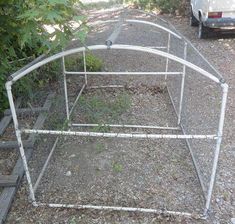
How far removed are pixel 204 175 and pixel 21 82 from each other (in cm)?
299

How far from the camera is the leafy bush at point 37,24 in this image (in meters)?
2.35

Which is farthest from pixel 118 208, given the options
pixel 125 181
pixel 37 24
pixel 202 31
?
pixel 202 31

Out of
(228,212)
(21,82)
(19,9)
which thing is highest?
(19,9)

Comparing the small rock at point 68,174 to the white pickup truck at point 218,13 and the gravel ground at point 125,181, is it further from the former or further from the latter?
the white pickup truck at point 218,13

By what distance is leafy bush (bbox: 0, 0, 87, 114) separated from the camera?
7.72 ft

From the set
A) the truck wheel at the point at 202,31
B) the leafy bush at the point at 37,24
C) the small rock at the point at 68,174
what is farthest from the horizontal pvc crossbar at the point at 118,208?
the truck wheel at the point at 202,31

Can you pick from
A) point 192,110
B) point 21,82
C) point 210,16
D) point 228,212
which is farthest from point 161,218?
point 210,16

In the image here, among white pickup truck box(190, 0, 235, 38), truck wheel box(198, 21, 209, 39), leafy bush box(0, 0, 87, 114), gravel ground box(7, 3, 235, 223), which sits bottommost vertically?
gravel ground box(7, 3, 235, 223)

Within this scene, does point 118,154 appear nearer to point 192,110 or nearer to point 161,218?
point 161,218

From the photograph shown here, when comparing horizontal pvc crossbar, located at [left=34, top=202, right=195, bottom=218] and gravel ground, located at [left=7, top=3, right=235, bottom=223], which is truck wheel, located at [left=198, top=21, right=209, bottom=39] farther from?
horizontal pvc crossbar, located at [left=34, top=202, right=195, bottom=218]

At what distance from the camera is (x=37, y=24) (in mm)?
2703

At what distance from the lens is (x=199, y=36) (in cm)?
905

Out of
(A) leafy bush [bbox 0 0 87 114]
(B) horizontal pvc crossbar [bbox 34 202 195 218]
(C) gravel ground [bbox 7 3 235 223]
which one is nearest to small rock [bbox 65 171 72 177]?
(C) gravel ground [bbox 7 3 235 223]

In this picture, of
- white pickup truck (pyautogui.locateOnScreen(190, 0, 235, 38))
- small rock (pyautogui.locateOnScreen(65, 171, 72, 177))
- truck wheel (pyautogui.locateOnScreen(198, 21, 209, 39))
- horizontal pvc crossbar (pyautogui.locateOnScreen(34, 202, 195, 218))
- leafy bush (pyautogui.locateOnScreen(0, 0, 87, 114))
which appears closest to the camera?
leafy bush (pyautogui.locateOnScreen(0, 0, 87, 114))
